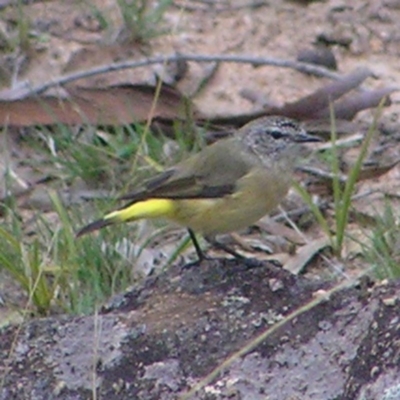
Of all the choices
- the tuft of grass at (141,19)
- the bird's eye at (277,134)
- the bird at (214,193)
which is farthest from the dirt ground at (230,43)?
the bird at (214,193)

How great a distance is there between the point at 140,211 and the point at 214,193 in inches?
13.5

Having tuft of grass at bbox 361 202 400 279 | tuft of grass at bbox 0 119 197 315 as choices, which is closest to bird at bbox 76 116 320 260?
tuft of grass at bbox 0 119 197 315

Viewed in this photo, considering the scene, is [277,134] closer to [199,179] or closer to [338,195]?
[338,195]

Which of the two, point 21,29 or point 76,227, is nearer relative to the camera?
point 76,227

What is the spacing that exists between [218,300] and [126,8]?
12.2 ft

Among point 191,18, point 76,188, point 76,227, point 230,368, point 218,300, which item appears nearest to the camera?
point 230,368

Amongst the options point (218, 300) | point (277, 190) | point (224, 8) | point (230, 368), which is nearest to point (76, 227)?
point (277, 190)

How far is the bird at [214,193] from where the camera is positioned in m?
5.32

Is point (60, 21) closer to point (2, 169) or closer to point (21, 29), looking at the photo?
point (21, 29)

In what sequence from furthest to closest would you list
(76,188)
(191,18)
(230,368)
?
1. (191,18)
2. (76,188)
3. (230,368)

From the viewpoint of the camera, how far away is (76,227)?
20.2ft

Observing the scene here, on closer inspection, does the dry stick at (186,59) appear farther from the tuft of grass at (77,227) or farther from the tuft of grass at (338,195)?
the tuft of grass at (338,195)

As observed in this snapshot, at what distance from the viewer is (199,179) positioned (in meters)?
5.43

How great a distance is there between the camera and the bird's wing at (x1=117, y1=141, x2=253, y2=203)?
5.31 m
